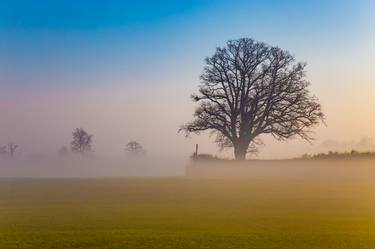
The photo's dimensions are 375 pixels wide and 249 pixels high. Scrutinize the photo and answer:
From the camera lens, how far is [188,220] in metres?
14.7

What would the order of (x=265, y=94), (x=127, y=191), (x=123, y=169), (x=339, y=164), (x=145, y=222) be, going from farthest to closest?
1. (x=123, y=169)
2. (x=265, y=94)
3. (x=339, y=164)
4. (x=127, y=191)
5. (x=145, y=222)

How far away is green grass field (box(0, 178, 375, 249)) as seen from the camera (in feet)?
38.8

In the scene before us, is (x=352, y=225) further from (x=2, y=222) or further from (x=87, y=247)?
(x=2, y=222)

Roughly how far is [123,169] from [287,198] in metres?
50.6

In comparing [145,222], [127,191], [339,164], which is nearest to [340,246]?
[145,222]

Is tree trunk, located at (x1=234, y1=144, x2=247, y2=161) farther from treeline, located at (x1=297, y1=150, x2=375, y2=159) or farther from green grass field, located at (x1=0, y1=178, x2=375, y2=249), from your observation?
green grass field, located at (x1=0, y1=178, x2=375, y2=249)

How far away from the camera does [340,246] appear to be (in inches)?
458

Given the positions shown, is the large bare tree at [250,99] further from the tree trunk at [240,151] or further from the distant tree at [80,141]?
the distant tree at [80,141]

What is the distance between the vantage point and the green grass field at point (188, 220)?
1181cm

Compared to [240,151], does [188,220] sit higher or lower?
lower

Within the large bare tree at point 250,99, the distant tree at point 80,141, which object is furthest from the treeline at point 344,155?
the distant tree at point 80,141

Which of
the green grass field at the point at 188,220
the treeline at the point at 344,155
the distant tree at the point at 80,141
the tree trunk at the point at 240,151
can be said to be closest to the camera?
the green grass field at the point at 188,220

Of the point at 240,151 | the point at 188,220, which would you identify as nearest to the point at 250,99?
the point at 240,151

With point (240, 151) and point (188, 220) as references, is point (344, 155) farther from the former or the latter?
point (188, 220)
